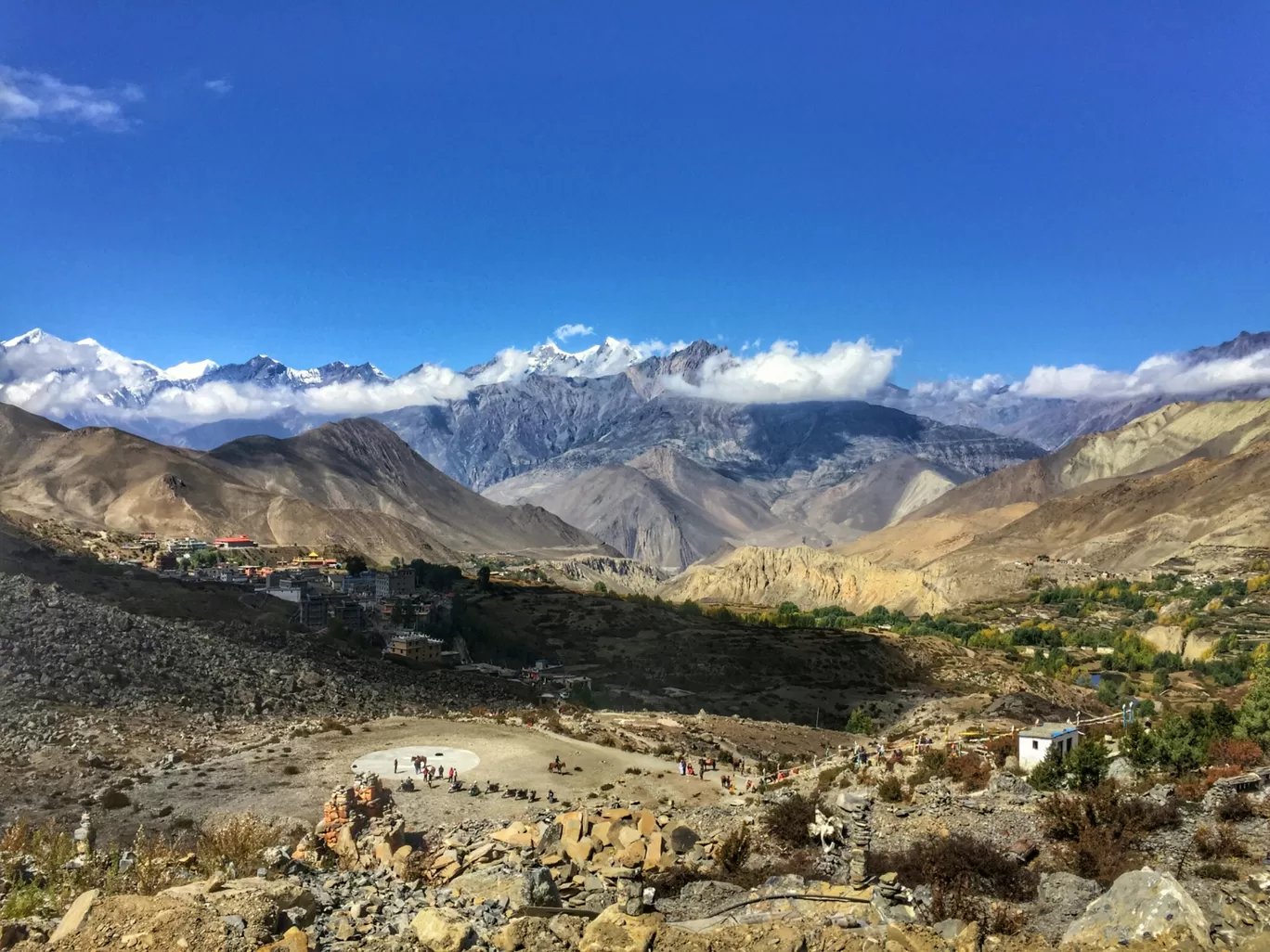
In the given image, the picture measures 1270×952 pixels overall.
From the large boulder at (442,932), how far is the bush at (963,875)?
561 centimetres

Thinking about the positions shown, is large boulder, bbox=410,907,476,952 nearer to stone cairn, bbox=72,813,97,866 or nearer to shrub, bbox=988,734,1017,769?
stone cairn, bbox=72,813,97,866

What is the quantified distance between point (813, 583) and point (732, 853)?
137412 millimetres

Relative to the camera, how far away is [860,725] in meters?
49.7

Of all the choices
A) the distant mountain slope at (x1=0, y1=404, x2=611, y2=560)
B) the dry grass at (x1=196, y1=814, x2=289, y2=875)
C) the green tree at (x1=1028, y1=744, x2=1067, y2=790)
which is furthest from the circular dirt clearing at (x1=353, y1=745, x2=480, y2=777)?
the distant mountain slope at (x1=0, y1=404, x2=611, y2=560)

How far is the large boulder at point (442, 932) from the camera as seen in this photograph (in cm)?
941

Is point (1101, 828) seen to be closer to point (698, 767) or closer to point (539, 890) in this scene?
point (539, 890)

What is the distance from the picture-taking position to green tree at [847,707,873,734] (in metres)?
48.8

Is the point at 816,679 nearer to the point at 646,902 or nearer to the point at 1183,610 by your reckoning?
the point at 1183,610

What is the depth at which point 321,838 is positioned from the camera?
56.4ft

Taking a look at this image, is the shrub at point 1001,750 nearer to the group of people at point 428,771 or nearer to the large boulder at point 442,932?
the group of people at point 428,771

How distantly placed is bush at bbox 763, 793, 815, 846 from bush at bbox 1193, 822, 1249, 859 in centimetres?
614

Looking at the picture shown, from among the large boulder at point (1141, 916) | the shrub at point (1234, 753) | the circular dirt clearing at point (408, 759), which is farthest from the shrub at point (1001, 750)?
the circular dirt clearing at point (408, 759)

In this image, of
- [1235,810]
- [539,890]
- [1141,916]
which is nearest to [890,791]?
[1235,810]

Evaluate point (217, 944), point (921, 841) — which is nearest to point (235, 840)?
point (217, 944)
